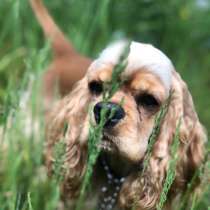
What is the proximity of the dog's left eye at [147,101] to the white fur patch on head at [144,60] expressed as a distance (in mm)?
89

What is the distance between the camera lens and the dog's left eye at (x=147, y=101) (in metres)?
3.30

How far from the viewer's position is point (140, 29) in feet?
16.9

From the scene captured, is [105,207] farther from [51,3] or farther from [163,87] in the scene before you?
[51,3]

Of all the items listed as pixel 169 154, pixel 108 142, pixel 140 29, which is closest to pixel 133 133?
pixel 108 142

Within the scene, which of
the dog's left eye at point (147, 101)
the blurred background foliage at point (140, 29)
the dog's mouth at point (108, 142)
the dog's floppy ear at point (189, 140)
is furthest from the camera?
the blurred background foliage at point (140, 29)

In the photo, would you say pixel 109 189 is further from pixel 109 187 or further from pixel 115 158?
pixel 115 158

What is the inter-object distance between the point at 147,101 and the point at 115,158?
29 centimetres

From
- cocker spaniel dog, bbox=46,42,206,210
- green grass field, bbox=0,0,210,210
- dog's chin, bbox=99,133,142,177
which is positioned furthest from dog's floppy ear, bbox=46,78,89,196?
green grass field, bbox=0,0,210,210

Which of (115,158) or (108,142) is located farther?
(115,158)

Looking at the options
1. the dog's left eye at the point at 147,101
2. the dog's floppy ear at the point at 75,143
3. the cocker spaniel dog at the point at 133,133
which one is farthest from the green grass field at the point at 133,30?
the dog's left eye at the point at 147,101

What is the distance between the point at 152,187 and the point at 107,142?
37 cm

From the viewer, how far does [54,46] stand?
4480 mm

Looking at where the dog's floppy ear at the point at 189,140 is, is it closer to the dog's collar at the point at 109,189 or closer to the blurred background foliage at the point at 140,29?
the dog's collar at the point at 109,189

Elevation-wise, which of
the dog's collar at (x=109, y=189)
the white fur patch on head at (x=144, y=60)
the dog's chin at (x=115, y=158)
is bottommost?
the dog's collar at (x=109, y=189)
